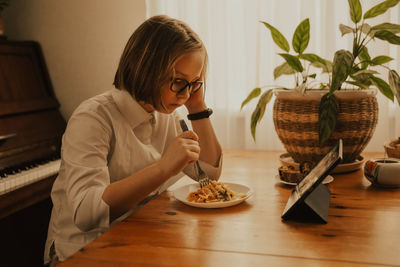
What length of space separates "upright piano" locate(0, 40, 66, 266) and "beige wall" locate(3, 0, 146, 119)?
0.32ft

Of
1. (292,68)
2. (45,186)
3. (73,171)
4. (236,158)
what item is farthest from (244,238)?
(45,186)

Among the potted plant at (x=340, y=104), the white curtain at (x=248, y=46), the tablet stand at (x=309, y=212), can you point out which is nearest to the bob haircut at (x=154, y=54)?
the potted plant at (x=340, y=104)

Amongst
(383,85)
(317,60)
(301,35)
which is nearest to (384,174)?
(383,85)

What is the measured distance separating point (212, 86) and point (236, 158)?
732 mm

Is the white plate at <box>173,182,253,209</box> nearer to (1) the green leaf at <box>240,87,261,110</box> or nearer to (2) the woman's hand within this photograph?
(2) the woman's hand

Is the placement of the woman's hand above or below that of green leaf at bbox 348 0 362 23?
below

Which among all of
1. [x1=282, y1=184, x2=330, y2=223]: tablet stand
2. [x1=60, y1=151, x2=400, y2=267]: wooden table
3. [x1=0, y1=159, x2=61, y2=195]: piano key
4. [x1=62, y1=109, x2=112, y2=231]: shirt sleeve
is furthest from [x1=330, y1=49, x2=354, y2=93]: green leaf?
[x1=0, y1=159, x2=61, y2=195]: piano key

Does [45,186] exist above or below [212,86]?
below

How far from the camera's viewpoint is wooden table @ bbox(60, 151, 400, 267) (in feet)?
2.49

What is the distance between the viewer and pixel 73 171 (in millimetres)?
1065

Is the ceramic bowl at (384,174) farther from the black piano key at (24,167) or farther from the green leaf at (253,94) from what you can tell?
the black piano key at (24,167)

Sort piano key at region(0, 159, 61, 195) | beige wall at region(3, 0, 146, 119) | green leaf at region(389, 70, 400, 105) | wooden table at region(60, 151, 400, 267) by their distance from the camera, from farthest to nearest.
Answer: beige wall at region(3, 0, 146, 119) → piano key at region(0, 159, 61, 195) → green leaf at region(389, 70, 400, 105) → wooden table at region(60, 151, 400, 267)

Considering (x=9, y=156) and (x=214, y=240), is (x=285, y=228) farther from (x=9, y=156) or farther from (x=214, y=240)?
(x=9, y=156)

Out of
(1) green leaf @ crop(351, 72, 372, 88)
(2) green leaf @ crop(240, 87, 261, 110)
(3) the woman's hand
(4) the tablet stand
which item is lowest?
(4) the tablet stand
